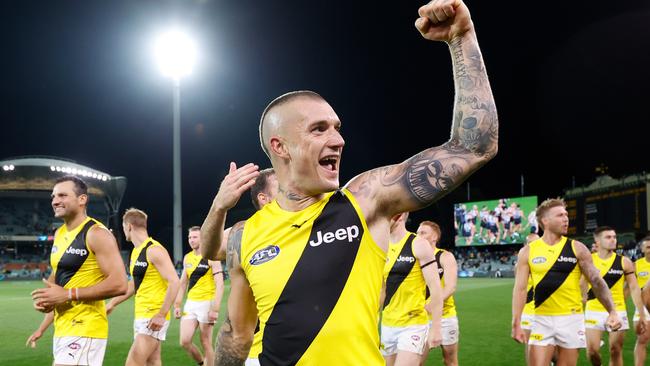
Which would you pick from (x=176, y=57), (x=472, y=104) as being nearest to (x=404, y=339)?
(x=472, y=104)

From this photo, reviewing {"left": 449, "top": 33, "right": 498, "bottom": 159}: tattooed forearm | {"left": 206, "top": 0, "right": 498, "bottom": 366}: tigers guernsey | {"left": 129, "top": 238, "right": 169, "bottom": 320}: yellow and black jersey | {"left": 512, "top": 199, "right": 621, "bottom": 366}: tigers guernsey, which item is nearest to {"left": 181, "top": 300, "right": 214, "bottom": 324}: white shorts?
{"left": 129, "top": 238, "right": 169, "bottom": 320}: yellow and black jersey

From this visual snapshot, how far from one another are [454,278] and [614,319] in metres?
2.39

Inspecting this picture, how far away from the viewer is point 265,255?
8.42 ft

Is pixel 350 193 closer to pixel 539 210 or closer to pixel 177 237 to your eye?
pixel 539 210

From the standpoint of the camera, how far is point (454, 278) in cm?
929

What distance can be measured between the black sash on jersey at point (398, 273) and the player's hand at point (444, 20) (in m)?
6.08

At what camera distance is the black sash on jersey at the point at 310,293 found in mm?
2420

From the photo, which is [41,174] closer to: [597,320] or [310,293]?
[597,320]

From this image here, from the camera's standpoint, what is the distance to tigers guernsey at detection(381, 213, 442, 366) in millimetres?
7828

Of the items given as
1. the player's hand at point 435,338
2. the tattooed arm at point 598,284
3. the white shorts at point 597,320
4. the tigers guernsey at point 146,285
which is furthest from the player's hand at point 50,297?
the white shorts at point 597,320

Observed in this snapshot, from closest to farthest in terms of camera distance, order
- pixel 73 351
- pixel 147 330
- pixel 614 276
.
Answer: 1. pixel 73 351
2. pixel 147 330
3. pixel 614 276

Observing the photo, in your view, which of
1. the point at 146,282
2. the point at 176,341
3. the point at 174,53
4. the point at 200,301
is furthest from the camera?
the point at 174,53

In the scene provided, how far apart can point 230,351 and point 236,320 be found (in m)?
0.14

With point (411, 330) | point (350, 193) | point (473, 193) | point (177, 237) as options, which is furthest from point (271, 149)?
point (473, 193)
